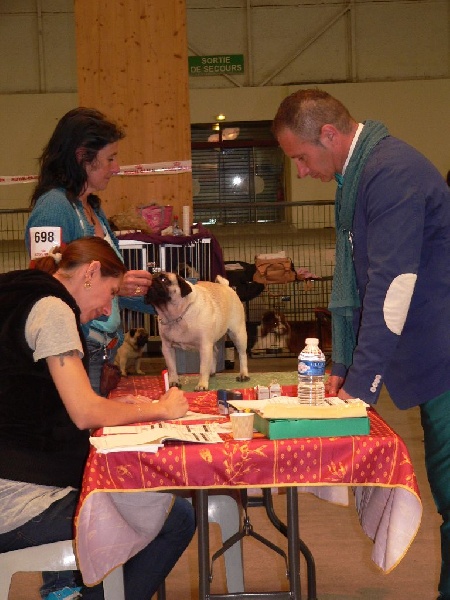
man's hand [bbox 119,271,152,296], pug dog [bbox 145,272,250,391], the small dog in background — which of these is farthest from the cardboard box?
the small dog in background

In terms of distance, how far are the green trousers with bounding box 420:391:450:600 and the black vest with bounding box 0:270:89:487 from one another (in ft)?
3.15

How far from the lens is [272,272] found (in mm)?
8695

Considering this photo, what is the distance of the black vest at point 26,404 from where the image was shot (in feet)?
7.62

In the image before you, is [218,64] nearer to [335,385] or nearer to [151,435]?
[335,385]

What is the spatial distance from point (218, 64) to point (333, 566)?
10.5 metres

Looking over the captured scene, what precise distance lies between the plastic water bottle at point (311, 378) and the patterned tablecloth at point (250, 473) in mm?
201

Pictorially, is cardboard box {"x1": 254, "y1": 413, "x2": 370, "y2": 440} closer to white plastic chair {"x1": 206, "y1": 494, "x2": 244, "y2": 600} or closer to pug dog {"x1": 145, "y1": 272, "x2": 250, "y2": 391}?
white plastic chair {"x1": 206, "y1": 494, "x2": 244, "y2": 600}

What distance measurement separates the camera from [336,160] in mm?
2465

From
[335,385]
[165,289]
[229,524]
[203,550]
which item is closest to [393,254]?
[335,385]

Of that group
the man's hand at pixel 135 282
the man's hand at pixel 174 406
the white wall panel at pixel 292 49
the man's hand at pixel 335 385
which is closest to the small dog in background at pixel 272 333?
the white wall panel at pixel 292 49

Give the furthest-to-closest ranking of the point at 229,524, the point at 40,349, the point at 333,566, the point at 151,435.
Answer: the point at 333,566, the point at 229,524, the point at 40,349, the point at 151,435

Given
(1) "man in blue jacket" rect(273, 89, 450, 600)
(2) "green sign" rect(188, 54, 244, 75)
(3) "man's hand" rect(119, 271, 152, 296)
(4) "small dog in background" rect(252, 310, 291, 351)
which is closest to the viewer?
(1) "man in blue jacket" rect(273, 89, 450, 600)

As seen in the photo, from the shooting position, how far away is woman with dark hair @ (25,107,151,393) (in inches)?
123

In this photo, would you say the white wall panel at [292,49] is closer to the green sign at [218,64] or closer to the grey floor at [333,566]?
the green sign at [218,64]
